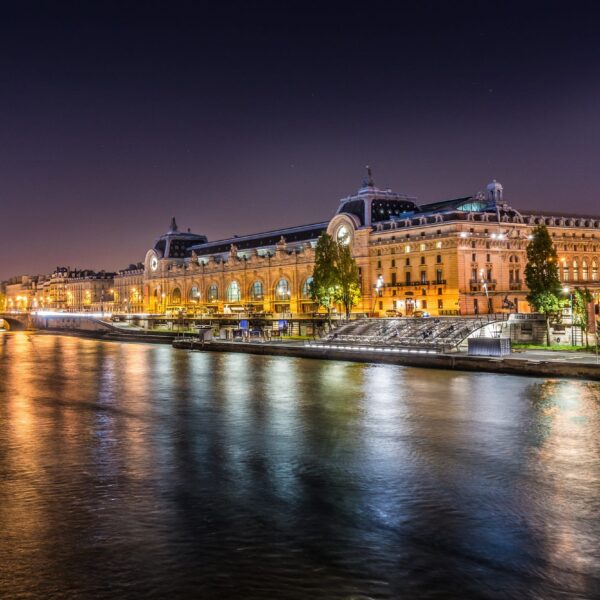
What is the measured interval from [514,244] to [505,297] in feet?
29.6

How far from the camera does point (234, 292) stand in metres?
140

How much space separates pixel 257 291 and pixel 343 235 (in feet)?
89.6

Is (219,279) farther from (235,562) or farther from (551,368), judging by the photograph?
(235,562)

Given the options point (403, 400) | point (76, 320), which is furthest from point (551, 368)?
point (76, 320)

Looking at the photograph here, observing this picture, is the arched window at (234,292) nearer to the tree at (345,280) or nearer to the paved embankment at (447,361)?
the tree at (345,280)

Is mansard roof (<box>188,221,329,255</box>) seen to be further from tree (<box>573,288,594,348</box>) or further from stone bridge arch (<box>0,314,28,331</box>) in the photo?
tree (<box>573,288,594,348</box>)

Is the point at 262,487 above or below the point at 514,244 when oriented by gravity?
below

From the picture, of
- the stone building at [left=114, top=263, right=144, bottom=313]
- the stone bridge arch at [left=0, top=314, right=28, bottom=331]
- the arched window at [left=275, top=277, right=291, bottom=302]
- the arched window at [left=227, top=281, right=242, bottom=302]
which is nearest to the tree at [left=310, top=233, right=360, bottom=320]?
the arched window at [left=275, top=277, right=291, bottom=302]

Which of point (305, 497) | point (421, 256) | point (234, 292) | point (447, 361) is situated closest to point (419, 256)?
point (421, 256)

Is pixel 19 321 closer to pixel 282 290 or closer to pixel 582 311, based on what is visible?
pixel 282 290

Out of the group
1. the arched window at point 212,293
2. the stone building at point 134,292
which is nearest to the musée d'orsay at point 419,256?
the arched window at point 212,293

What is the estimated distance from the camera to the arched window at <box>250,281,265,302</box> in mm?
131000

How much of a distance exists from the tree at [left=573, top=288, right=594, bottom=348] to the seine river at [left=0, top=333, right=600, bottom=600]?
49.4 ft

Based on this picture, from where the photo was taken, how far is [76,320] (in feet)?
418
